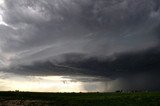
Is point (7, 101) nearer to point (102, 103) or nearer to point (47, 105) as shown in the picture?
point (47, 105)

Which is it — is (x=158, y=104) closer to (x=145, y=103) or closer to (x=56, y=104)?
(x=145, y=103)

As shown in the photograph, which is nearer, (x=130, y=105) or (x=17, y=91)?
(x=130, y=105)

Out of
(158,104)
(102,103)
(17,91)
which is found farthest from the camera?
(17,91)

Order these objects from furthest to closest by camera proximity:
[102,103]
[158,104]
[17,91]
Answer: [17,91], [102,103], [158,104]

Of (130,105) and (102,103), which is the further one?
(102,103)

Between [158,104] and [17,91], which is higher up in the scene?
[17,91]

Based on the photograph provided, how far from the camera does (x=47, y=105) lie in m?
57.0

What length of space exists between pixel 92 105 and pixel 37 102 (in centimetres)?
993

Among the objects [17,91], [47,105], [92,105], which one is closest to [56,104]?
[47,105]

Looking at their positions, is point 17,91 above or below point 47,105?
above

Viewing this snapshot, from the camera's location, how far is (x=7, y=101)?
195 feet

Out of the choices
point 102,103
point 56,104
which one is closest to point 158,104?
point 102,103

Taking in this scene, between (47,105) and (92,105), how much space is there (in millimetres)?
8068

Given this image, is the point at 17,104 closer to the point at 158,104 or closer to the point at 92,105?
the point at 92,105
